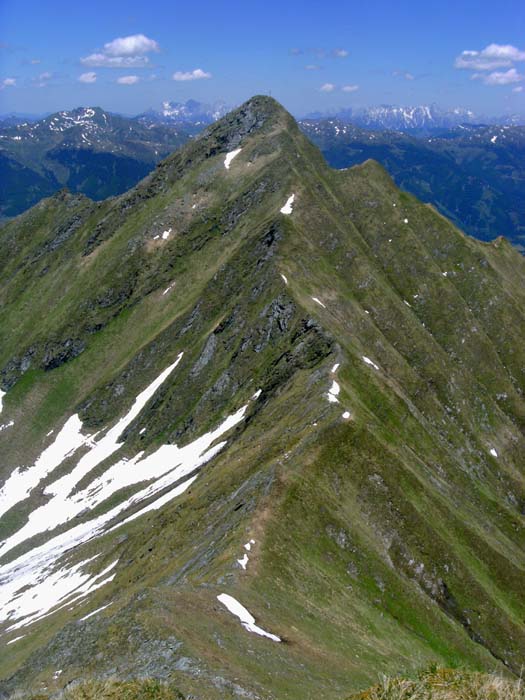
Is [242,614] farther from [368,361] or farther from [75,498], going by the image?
[75,498]

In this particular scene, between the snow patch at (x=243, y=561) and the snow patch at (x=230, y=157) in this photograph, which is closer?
the snow patch at (x=243, y=561)

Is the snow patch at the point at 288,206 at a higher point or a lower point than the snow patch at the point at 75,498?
higher

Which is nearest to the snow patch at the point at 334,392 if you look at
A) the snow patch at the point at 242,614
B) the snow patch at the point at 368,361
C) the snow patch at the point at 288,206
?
the snow patch at the point at 368,361

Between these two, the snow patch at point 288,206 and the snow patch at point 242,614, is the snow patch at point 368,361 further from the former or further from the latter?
the snow patch at point 288,206

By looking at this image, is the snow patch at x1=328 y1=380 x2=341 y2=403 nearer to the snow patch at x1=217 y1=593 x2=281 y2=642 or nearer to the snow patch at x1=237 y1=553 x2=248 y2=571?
the snow patch at x1=237 y1=553 x2=248 y2=571

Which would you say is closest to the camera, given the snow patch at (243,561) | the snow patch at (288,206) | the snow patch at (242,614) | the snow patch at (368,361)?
the snow patch at (242,614)

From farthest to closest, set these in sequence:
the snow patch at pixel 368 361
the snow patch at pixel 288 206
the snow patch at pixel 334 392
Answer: the snow patch at pixel 288 206, the snow patch at pixel 368 361, the snow patch at pixel 334 392

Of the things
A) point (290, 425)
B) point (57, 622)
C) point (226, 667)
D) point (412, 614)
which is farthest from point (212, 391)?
point (226, 667)

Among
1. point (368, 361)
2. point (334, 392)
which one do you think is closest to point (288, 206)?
point (368, 361)
